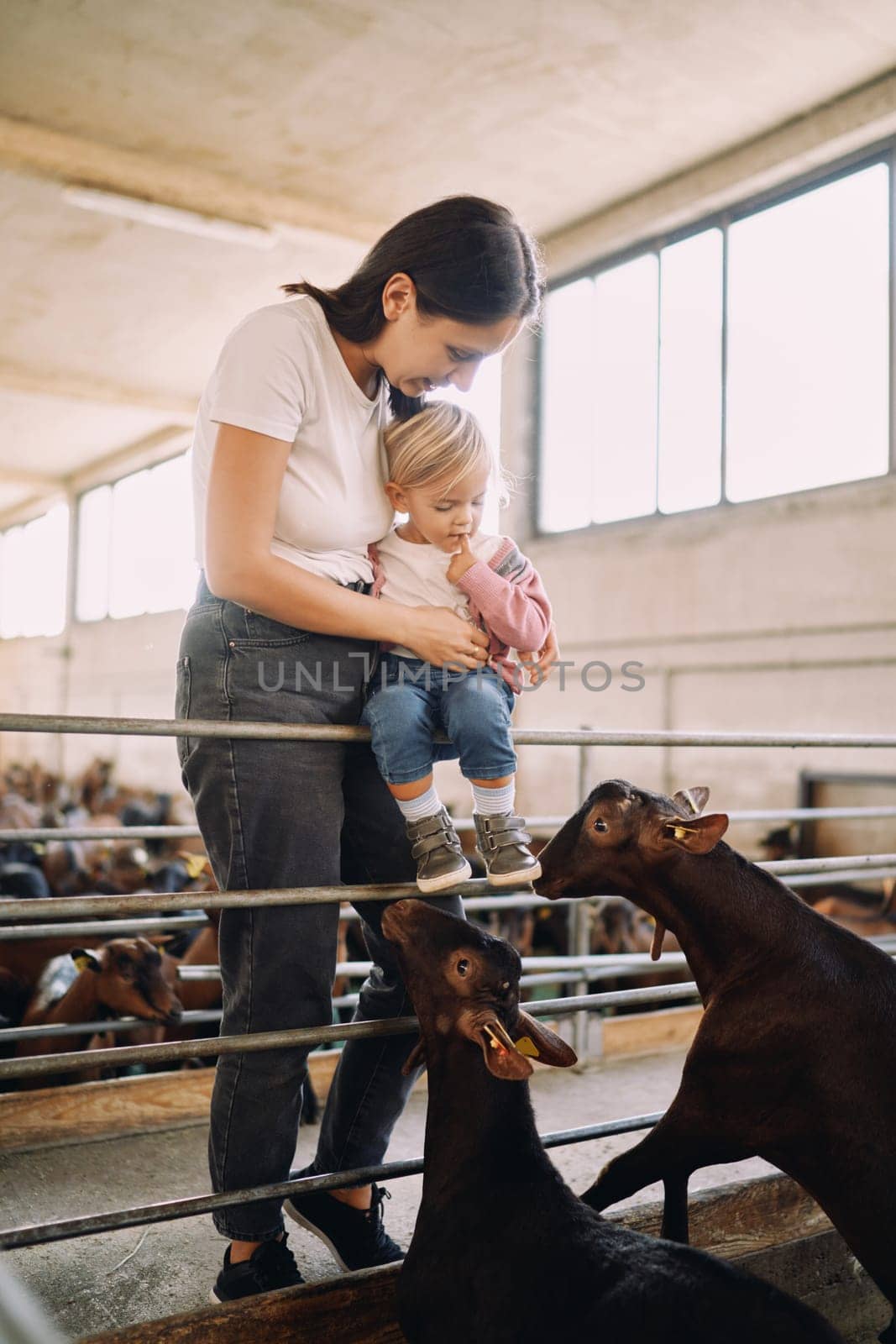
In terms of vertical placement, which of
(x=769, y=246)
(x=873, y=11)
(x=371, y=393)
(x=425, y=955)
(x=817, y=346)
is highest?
(x=873, y=11)

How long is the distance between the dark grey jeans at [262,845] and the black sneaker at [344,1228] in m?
0.22

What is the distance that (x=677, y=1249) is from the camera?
1.73 meters

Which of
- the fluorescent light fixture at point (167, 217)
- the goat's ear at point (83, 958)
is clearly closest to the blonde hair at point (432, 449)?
the goat's ear at point (83, 958)

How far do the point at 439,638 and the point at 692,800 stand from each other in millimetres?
816

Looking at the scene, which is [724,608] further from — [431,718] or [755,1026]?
[431,718]

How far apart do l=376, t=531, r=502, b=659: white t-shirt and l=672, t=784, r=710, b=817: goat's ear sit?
680 mm

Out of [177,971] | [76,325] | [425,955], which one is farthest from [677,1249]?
[76,325]

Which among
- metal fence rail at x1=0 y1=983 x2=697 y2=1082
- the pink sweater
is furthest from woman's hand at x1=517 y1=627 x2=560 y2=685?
metal fence rail at x1=0 y1=983 x2=697 y2=1082

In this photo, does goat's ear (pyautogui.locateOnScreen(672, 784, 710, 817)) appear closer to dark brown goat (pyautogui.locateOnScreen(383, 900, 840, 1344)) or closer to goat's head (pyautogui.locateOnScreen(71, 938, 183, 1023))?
dark brown goat (pyautogui.locateOnScreen(383, 900, 840, 1344))

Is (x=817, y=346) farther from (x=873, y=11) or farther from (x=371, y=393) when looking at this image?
(x=371, y=393)

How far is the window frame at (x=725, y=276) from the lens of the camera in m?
8.18

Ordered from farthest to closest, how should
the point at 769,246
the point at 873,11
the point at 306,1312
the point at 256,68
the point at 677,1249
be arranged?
the point at 769,246 < the point at 256,68 < the point at 873,11 < the point at 306,1312 < the point at 677,1249

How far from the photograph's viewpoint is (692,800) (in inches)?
102

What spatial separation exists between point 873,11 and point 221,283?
24.3ft
